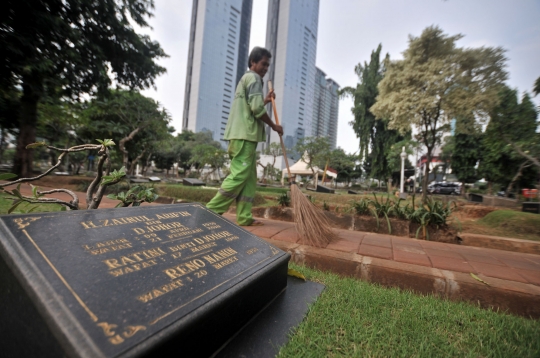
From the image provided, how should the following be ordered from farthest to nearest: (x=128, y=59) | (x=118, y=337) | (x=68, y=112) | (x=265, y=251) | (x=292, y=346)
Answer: (x=68, y=112)
(x=128, y=59)
(x=265, y=251)
(x=292, y=346)
(x=118, y=337)

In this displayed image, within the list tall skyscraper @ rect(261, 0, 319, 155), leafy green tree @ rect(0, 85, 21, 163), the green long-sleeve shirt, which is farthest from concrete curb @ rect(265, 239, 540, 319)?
tall skyscraper @ rect(261, 0, 319, 155)

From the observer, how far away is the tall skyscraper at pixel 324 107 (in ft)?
199

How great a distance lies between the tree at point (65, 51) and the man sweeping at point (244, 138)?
203 inches

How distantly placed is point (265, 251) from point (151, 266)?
0.66 meters

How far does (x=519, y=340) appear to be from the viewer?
1.05m

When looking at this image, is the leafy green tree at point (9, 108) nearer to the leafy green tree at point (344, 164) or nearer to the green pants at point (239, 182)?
the green pants at point (239, 182)

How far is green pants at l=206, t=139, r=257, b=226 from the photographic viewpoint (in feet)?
7.95

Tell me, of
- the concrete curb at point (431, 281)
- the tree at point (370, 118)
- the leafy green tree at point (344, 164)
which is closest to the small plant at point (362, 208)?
the concrete curb at point (431, 281)

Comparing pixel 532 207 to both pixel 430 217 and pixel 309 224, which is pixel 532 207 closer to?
pixel 430 217

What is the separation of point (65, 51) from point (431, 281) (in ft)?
26.6

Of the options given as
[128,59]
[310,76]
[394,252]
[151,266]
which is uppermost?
[310,76]

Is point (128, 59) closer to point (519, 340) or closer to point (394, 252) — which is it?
point (394, 252)

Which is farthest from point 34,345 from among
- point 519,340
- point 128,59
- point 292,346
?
point 128,59

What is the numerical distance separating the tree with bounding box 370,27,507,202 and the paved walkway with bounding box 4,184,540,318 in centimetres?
563
